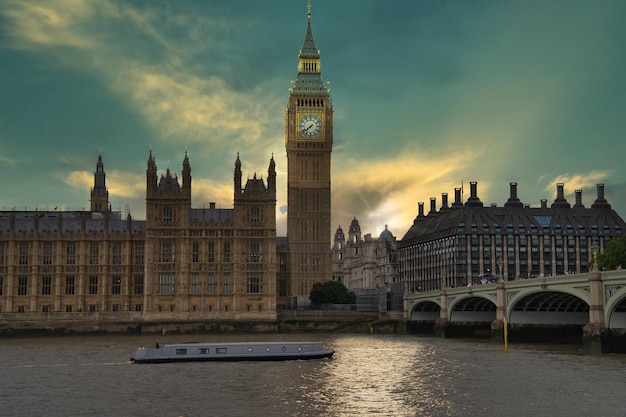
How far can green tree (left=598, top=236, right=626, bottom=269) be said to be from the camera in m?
104

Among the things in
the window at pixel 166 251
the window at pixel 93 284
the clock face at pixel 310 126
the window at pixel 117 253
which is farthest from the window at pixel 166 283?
the clock face at pixel 310 126

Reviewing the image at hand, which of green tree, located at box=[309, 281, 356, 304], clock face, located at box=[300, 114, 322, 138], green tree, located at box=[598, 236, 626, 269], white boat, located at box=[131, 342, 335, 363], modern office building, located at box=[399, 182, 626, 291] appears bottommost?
white boat, located at box=[131, 342, 335, 363]

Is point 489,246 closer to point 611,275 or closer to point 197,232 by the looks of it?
point 197,232

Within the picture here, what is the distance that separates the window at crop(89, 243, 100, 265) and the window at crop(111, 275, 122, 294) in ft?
11.4

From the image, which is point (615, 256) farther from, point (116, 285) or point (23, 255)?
point (23, 255)

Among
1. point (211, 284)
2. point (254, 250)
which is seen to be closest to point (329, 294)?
point (254, 250)

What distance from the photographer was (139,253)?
126062 mm

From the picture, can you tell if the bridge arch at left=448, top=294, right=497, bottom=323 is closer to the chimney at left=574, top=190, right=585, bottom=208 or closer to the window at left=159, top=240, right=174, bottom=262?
the window at left=159, top=240, right=174, bottom=262

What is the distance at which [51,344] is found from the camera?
94812mm

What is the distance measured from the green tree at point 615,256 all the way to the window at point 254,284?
45872mm

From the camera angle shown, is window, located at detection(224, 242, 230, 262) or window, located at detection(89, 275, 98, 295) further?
window, located at detection(89, 275, 98, 295)

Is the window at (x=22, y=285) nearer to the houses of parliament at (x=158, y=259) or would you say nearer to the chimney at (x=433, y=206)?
the houses of parliament at (x=158, y=259)

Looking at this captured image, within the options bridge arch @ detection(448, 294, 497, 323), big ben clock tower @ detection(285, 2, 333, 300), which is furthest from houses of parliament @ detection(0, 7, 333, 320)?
big ben clock tower @ detection(285, 2, 333, 300)

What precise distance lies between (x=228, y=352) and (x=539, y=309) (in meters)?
36.2
